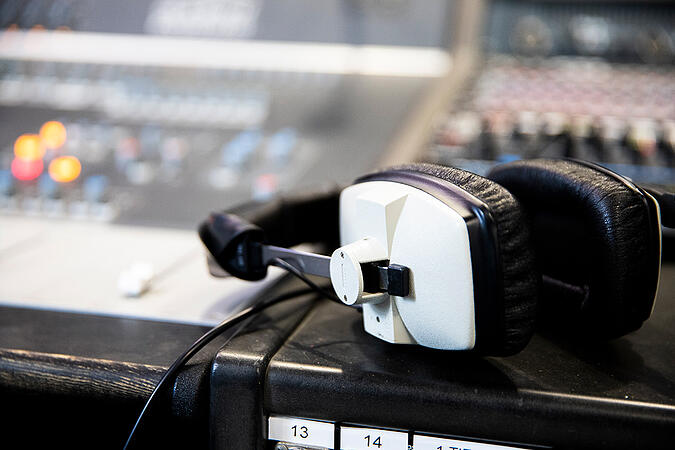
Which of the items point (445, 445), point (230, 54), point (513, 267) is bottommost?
point (445, 445)

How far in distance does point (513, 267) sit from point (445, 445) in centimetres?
11

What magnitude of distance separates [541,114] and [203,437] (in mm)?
815

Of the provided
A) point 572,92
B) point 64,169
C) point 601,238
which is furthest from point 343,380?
point 572,92

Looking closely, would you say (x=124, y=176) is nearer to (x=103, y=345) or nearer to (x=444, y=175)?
(x=103, y=345)

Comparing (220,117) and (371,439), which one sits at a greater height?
(220,117)

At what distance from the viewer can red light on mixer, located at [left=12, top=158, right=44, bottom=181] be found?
0.84m

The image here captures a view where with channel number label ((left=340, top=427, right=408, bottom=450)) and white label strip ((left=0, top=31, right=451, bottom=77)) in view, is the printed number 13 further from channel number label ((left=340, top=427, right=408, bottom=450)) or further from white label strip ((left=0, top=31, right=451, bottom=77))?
white label strip ((left=0, top=31, right=451, bottom=77))

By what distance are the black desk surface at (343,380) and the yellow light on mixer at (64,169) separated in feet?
1.23

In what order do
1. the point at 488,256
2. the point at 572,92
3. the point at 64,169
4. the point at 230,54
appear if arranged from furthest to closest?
the point at 572,92
the point at 230,54
the point at 64,169
the point at 488,256

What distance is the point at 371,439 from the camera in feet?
1.25

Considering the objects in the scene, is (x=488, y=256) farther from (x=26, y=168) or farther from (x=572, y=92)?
(x=572, y=92)

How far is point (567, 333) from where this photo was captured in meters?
0.44

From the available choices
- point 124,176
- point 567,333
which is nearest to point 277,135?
point 124,176

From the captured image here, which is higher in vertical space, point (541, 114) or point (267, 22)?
point (267, 22)
